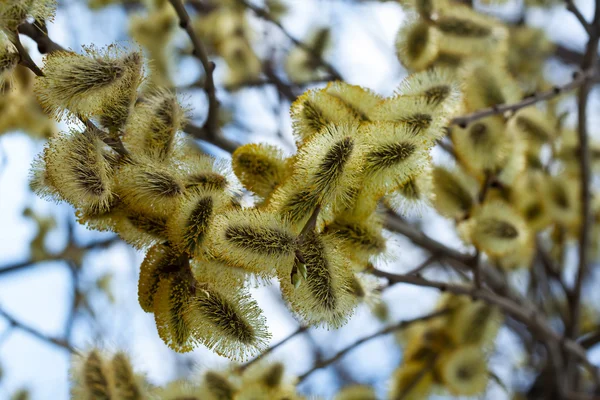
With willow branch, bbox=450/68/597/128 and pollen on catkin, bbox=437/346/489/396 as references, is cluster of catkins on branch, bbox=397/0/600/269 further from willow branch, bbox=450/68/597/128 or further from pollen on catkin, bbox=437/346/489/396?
pollen on catkin, bbox=437/346/489/396

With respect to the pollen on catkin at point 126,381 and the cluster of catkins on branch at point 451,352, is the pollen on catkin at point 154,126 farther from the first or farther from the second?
the cluster of catkins on branch at point 451,352

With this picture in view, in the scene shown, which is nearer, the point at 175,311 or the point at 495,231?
the point at 175,311

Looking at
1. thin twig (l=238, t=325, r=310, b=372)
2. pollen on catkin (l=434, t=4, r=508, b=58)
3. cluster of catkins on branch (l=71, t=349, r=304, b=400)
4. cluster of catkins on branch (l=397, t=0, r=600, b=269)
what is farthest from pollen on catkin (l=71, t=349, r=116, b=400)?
pollen on catkin (l=434, t=4, r=508, b=58)

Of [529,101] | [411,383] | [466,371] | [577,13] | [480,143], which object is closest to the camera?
[529,101]

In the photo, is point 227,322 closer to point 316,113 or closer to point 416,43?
point 316,113

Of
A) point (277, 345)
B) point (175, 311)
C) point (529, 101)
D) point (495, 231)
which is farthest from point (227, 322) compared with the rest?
point (529, 101)

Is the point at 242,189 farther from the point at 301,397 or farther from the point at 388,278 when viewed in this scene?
the point at 301,397
